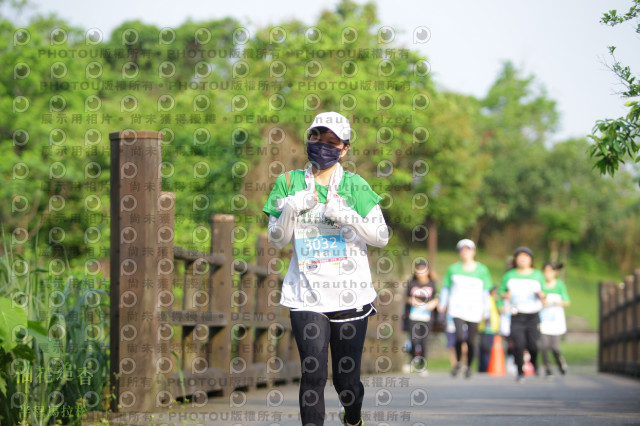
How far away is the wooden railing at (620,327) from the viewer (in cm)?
1416

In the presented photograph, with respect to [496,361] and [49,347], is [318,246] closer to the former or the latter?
[49,347]

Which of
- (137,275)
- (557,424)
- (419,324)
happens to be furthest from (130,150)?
(419,324)

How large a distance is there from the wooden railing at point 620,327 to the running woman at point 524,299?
1.48 m

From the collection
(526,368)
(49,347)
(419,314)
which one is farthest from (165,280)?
(526,368)

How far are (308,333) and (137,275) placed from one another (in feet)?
5.62

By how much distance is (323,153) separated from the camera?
4926mm

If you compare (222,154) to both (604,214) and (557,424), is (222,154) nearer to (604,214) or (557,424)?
(557,424)

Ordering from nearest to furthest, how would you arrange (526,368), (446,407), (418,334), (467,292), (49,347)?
(49,347) < (446,407) < (467,292) < (418,334) < (526,368)

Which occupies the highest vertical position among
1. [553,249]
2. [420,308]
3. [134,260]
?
[134,260]

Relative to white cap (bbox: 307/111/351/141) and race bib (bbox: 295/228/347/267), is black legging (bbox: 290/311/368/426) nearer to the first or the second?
race bib (bbox: 295/228/347/267)

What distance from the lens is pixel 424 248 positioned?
69.7m

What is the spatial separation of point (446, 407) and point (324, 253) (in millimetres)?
3464

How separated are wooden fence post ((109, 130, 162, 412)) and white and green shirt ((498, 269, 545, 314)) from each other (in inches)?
308

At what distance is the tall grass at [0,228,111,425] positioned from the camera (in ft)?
19.4
